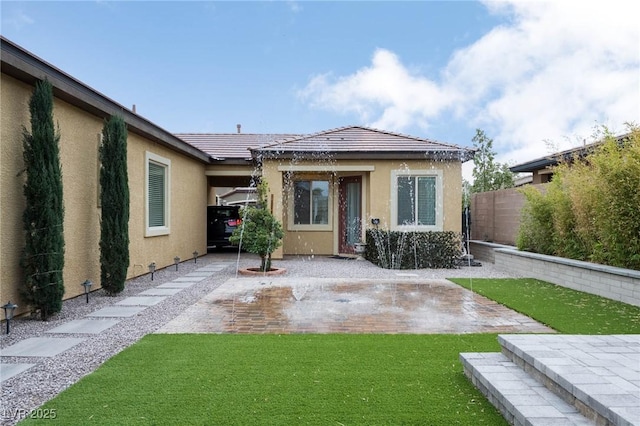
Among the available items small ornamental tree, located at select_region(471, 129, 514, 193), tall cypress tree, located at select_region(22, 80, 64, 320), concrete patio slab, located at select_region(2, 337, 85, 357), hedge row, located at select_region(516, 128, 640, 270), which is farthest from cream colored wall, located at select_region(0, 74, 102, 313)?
small ornamental tree, located at select_region(471, 129, 514, 193)

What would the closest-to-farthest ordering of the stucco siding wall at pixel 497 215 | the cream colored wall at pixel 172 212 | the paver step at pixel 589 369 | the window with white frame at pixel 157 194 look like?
1. the paver step at pixel 589 369
2. the cream colored wall at pixel 172 212
3. the window with white frame at pixel 157 194
4. the stucco siding wall at pixel 497 215

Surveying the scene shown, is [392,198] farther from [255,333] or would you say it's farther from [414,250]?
[255,333]

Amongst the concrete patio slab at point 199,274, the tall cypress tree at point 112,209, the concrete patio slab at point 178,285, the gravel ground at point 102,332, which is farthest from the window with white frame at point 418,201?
the tall cypress tree at point 112,209

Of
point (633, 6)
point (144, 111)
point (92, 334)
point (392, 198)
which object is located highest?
point (144, 111)

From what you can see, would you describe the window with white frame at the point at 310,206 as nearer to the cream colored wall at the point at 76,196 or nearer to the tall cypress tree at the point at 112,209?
the cream colored wall at the point at 76,196

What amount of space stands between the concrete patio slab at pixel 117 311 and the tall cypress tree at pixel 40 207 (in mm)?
692

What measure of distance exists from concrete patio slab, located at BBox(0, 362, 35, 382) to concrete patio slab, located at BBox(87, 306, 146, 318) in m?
2.15

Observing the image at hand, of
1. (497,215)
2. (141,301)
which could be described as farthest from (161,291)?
(497,215)

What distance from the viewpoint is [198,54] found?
54.2 ft

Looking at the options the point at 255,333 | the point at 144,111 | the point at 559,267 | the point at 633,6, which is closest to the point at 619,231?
the point at 559,267

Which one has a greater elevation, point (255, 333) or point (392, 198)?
point (392, 198)

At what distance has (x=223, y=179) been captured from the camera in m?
19.1

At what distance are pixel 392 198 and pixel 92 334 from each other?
32.1 ft

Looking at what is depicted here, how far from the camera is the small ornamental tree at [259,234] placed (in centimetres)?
1056
